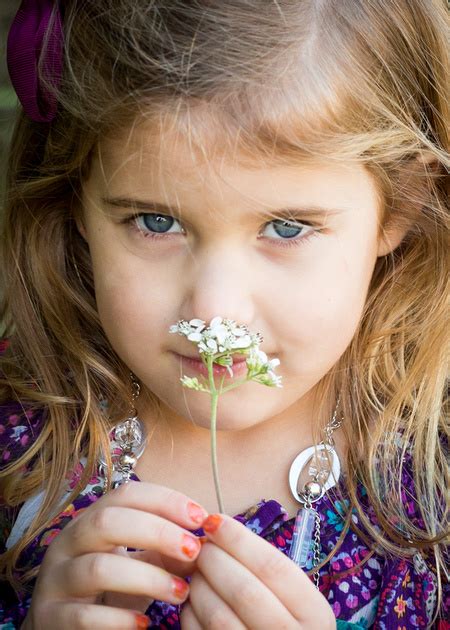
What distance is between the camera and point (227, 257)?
5.66 ft

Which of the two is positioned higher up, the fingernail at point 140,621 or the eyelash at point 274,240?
the eyelash at point 274,240

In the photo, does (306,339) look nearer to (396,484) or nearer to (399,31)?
(396,484)

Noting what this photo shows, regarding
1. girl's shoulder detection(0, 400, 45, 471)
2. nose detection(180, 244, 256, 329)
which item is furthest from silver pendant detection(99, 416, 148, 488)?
nose detection(180, 244, 256, 329)

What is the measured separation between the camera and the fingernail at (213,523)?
4.84ft

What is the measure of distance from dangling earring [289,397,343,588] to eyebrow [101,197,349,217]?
608 millimetres

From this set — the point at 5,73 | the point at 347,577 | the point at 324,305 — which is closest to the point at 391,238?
the point at 324,305

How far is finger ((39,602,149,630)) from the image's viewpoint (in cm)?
158

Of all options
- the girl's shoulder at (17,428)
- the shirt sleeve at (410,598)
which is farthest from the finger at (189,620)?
the girl's shoulder at (17,428)

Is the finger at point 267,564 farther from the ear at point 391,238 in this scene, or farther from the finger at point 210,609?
the ear at point 391,238

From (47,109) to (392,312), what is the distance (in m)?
0.90

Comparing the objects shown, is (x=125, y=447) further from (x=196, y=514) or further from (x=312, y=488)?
(x=196, y=514)

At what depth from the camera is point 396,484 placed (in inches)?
83.0

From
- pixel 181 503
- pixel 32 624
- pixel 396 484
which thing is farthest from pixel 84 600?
pixel 396 484

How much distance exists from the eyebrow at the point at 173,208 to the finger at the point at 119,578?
629mm
